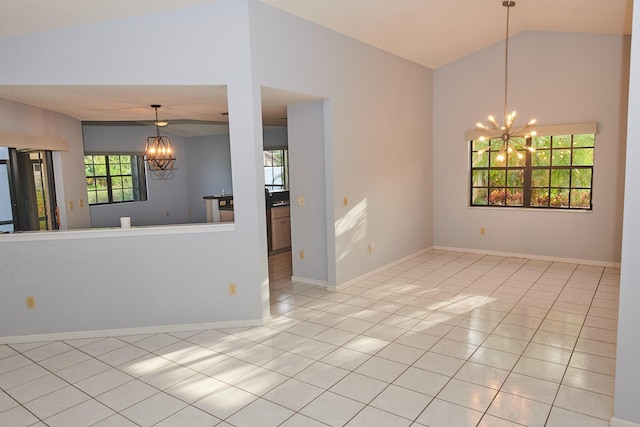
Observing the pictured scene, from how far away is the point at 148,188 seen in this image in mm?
9375

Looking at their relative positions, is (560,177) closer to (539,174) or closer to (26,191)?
(539,174)

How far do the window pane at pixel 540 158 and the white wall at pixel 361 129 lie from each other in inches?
61.4

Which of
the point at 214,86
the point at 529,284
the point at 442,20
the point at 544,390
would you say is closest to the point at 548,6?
the point at 442,20

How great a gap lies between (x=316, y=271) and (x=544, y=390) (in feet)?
9.96

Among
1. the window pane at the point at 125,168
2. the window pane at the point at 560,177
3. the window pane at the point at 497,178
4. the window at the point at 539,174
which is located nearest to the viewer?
the window at the point at 539,174

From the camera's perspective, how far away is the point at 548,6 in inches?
202

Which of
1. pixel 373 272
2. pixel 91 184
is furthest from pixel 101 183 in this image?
pixel 373 272

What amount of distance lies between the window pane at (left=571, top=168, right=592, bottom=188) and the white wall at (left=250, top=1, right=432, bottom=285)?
208 cm

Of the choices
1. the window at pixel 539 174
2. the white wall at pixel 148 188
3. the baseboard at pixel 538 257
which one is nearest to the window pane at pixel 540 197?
the window at pixel 539 174

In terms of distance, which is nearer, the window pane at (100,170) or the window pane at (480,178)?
the window pane at (480,178)

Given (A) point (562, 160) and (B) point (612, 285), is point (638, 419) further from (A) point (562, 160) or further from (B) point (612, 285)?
(A) point (562, 160)

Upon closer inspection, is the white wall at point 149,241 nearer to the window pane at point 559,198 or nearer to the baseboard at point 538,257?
the baseboard at point 538,257

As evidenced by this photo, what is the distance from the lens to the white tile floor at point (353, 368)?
268 cm

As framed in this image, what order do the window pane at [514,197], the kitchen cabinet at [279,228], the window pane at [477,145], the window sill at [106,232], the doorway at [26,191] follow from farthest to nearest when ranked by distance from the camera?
the kitchen cabinet at [279,228], the window pane at [477,145], the window pane at [514,197], the doorway at [26,191], the window sill at [106,232]
